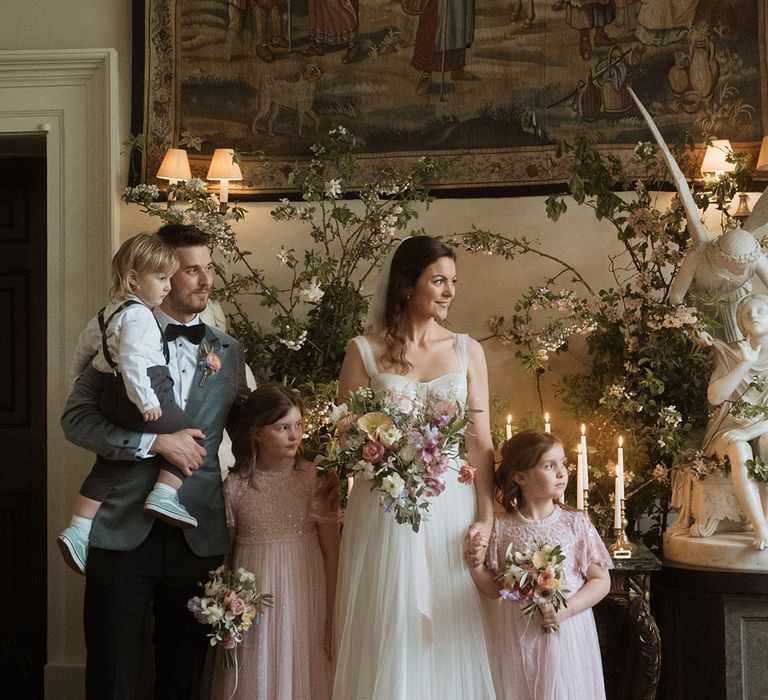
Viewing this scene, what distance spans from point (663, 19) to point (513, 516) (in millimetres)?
3184

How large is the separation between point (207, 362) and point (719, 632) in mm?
2261

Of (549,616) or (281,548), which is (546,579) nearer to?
(549,616)

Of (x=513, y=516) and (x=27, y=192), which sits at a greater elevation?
(x=27, y=192)

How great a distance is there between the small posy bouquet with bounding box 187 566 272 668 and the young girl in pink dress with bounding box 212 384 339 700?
0.25ft

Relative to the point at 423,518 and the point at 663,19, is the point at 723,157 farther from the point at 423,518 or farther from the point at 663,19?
the point at 423,518

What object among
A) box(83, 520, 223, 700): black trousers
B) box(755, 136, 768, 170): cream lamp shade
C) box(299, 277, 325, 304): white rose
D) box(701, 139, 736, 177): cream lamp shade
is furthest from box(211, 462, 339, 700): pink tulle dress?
box(755, 136, 768, 170): cream lamp shade

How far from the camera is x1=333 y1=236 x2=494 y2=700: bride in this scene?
10.5 feet

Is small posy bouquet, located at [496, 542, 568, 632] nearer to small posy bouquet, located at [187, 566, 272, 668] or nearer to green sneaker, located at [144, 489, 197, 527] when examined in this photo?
small posy bouquet, located at [187, 566, 272, 668]

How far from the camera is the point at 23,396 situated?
21.0 ft

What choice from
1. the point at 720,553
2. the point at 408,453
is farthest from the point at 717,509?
the point at 408,453

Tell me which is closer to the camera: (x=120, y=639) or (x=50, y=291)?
(x=120, y=639)

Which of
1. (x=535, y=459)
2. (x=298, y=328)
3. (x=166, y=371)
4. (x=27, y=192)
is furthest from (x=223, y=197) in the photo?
(x=535, y=459)

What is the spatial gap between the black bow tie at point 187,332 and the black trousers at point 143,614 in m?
0.61

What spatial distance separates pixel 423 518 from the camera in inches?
121
